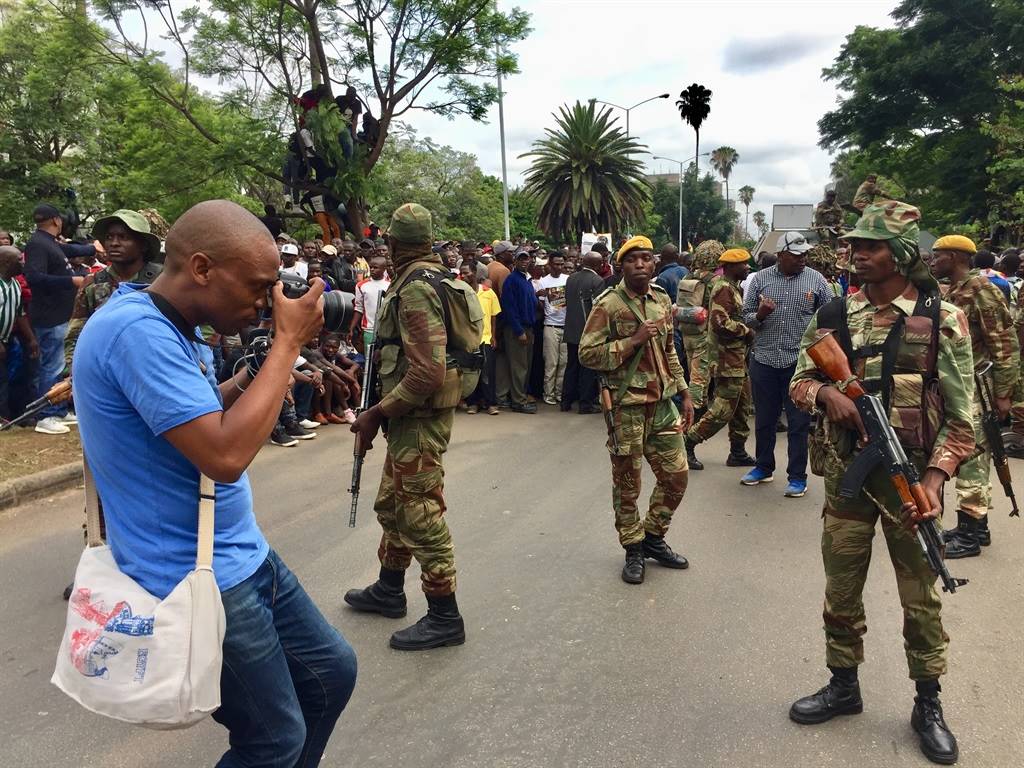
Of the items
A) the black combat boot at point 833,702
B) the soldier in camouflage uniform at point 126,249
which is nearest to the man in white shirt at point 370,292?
the soldier in camouflage uniform at point 126,249

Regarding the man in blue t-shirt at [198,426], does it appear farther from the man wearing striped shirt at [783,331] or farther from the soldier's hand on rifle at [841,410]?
the man wearing striped shirt at [783,331]

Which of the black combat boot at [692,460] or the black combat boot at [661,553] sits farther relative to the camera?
the black combat boot at [692,460]

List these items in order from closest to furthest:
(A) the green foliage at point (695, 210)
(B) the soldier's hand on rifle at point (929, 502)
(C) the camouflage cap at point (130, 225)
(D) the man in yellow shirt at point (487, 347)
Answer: (B) the soldier's hand on rifle at point (929, 502), (C) the camouflage cap at point (130, 225), (D) the man in yellow shirt at point (487, 347), (A) the green foliage at point (695, 210)

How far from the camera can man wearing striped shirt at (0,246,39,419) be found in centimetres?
652

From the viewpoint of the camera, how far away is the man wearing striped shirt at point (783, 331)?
5.74 metres

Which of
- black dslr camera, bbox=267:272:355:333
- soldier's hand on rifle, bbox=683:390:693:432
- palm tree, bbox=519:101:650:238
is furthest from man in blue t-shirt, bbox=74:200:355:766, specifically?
palm tree, bbox=519:101:650:238

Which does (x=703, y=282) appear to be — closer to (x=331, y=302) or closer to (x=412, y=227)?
(x=412, y=227)

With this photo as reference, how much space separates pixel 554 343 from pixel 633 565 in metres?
5.70

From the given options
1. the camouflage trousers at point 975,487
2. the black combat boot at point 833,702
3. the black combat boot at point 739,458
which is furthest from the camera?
the black combat boot at point 739,458

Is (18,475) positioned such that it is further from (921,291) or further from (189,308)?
(921,291)

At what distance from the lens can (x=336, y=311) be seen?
7.17 feet

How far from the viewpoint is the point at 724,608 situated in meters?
3.85

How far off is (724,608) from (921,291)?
6.21ft

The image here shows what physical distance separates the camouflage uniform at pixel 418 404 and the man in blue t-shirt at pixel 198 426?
4.84ft
